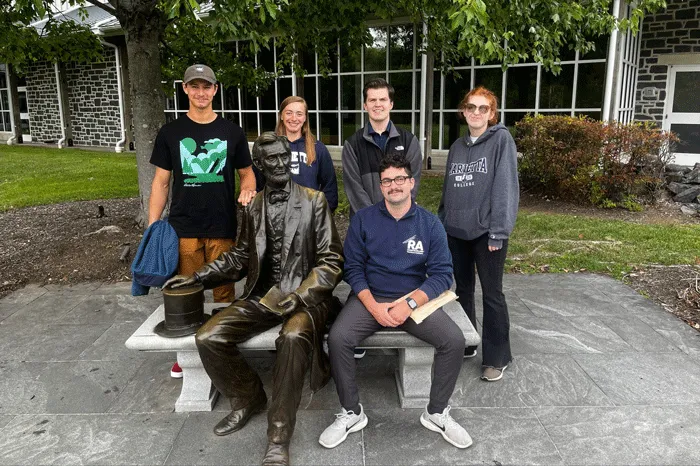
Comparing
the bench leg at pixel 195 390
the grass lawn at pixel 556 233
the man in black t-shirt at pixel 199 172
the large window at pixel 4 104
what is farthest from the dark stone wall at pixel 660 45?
the large window at pixel 4 104

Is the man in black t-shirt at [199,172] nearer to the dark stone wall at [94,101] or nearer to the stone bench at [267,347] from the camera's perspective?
the stone bench at [267,347]

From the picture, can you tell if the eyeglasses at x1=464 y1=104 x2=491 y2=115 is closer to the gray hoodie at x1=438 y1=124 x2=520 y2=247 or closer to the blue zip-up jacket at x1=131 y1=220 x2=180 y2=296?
the gray hoodie at x1=438 y1=124 x2=520 y2=247

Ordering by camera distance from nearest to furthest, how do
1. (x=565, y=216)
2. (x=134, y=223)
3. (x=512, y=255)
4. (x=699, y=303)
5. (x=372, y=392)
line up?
(x=372, y=392), (x=699, y=303), (x=512, y=255), (x=134, y=223), (x=565, y=216)

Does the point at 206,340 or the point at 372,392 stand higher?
the point at 206,340

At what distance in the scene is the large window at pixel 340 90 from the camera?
522 inches

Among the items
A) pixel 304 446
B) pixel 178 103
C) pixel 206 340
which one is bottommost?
pixel 304 446

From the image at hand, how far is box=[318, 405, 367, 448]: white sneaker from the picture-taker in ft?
9.57

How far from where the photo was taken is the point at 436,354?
119 inches

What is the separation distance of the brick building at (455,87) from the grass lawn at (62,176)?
7.71 feet

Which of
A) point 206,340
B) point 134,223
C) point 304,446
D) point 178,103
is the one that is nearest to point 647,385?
point 304,446

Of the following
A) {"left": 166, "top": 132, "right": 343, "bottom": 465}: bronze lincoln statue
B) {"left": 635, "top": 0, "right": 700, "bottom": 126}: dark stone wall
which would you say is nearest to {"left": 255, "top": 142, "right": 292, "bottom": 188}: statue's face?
{"left": 166, "top": 132, "right": 343, "bottom": 465}: bronze lincoln statue

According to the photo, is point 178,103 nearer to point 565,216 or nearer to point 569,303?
point 565,216

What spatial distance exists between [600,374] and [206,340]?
256cm

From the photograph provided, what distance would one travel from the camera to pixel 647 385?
352cm
